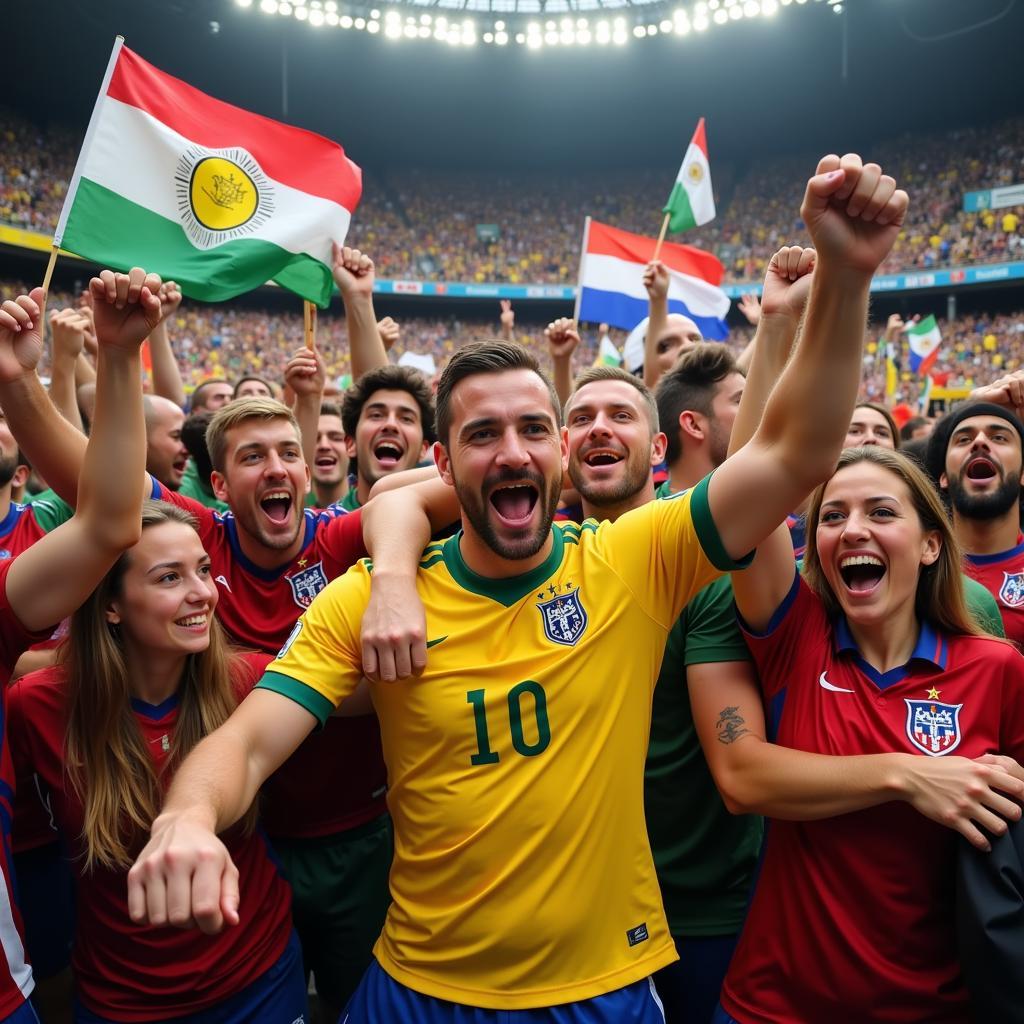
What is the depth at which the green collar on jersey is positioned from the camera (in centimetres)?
206

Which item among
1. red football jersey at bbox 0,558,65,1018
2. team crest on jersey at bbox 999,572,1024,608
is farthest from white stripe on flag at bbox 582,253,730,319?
red football jersey at bbox 0,558,65,1018

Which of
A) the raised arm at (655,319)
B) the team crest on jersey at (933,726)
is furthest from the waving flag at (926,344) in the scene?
the team crest on jersey at (933,726)

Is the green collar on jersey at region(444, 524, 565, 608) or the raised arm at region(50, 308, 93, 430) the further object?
the raised arm at region(50, 308, 93, 430)

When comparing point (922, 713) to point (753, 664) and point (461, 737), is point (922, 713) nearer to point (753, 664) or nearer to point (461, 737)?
point (753, 664)

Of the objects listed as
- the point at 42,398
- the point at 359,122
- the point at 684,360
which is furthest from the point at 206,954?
the point at 359,122

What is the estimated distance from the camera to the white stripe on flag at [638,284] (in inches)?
339

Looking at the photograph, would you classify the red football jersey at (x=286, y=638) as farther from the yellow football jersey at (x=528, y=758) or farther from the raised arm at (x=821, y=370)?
the raised arm at (x=821, y=370)

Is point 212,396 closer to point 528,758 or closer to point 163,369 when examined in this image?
point 163,369

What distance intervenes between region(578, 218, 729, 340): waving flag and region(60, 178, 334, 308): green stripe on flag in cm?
419

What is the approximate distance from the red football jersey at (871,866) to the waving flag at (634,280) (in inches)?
265

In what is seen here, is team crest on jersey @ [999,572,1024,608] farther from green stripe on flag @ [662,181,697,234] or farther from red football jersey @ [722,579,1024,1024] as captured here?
green stripe on flag @ [662,181,697,234]

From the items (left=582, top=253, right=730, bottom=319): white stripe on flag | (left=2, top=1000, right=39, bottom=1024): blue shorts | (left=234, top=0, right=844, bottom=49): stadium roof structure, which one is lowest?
(left=2, top=1000, right=39, bottom=1024): blue shorts

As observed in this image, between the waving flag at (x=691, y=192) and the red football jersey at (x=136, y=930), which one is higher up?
the waving flag at (x=691, y=192)

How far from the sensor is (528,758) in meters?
1.89
